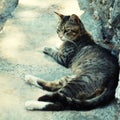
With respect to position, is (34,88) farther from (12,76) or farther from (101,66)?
(101,66)

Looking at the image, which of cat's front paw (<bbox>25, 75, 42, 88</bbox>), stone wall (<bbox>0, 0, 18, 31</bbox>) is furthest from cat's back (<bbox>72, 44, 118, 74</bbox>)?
stone wall (<bbox>0, 0, 18, 31</bbox>)

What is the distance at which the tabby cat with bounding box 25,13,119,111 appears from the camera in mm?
3361

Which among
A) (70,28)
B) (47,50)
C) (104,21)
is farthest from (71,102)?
(104,21)

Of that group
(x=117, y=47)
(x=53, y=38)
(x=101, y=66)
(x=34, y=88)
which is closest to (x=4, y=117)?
(x=34, y=88)

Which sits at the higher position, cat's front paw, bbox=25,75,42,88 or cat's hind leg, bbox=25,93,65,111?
cat's hind leg, bbox=25,93,65,111

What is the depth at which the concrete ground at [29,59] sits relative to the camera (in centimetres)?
336

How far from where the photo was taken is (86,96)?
3.39 m

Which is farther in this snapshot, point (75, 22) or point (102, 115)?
point (75, 22)

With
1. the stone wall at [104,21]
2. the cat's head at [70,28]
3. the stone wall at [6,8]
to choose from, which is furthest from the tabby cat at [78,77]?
the stone wall at [6,8]

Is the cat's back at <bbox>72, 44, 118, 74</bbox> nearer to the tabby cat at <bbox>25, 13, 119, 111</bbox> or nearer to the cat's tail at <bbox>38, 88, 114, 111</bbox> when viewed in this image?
the tabby cat at <bbox>25, 13, 119, 111</bbox>

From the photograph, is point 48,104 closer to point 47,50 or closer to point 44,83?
point 44,83

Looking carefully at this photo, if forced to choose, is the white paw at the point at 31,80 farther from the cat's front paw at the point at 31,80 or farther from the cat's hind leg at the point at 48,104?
the cat's hind leg at the point at 48,104

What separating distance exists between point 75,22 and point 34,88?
3.05 feet

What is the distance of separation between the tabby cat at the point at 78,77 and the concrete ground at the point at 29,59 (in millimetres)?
72
